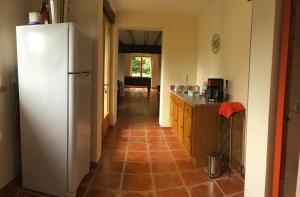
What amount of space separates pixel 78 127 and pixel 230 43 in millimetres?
2404

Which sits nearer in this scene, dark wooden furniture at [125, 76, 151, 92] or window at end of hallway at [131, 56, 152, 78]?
dark wooden furniture at [125, 76, 151, 92]

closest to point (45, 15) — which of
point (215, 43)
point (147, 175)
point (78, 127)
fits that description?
point (78, 127)

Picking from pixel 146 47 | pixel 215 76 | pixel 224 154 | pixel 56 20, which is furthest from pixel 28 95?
pixel 146 47

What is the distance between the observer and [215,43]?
4082 mm

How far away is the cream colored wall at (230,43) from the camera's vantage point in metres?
3.04

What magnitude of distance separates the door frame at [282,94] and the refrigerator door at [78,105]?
5.61ft

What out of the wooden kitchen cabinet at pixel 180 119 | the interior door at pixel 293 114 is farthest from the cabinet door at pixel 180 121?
the interior door at pixel 293 114

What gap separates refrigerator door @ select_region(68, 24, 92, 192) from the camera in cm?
223

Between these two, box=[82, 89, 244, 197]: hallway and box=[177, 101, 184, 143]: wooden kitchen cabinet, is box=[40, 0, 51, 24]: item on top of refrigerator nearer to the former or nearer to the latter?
box=[82, 89, 244, 197]: hallway

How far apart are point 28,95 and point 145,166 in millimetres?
1709

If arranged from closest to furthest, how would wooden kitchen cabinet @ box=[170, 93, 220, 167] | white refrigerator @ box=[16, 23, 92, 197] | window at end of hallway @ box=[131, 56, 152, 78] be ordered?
white refrigerator @ box=[16, 23, 92, 197] → wooden kitchen cabinet @ box=[170, 93, 220, 167] → window at end of hallway @ box=[131, 56, 152, 78]

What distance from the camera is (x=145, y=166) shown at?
3256 millimetres

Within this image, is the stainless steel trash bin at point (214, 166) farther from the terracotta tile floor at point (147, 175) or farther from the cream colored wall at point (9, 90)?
the cream colored wall at point (9, 90)

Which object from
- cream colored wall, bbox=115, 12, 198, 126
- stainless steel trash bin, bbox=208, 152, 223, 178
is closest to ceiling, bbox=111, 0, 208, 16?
cream colored wall, bbox=115, 12, 198, 126
